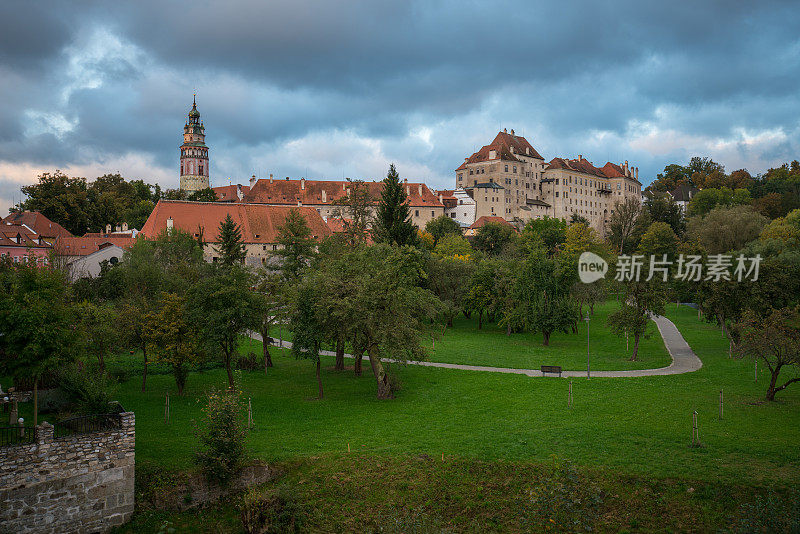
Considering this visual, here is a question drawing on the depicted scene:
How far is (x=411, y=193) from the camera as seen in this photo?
128m

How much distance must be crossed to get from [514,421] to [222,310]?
14.3 m

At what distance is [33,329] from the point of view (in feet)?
63.6

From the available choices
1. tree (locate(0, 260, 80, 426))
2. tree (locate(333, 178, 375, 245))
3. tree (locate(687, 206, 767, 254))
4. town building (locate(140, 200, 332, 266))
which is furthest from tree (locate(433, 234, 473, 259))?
tree (locate(0, 260, 80, 426))

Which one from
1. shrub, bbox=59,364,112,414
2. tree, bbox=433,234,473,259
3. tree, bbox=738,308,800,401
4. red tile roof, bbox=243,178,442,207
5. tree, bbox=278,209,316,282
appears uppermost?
red tile roof, bbox=243,178,442,207

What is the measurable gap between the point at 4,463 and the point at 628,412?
79.2 feet

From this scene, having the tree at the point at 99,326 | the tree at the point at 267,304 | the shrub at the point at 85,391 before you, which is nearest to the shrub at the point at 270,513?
the shrub at the point at 85,391

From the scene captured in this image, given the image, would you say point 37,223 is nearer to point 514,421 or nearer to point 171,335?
point 171,335

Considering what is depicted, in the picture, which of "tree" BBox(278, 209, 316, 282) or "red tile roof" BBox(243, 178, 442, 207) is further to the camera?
"red tile roof" BBox(243, 178, 442, 207)

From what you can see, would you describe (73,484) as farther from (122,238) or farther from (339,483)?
(122,238)

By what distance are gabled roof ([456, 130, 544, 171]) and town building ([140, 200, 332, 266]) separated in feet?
216

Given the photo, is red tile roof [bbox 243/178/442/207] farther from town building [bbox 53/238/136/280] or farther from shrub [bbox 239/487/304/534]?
shrub [bbox 239/487/304/534]

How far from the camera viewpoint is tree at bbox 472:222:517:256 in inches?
3612

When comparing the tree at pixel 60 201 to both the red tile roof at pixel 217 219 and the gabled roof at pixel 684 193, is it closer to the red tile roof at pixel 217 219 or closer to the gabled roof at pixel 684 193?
the red tile roof at pixel 217 219

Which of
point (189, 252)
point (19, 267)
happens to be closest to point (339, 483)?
point (19, 267)
